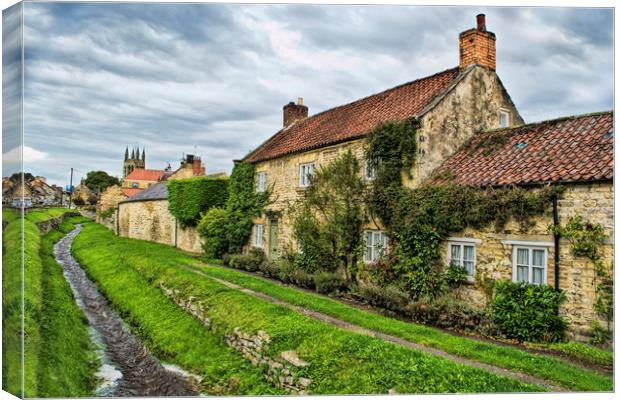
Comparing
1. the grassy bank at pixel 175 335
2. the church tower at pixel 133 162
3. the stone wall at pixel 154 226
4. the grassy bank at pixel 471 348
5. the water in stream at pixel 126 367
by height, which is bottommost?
the water in stream at pixel 126 367

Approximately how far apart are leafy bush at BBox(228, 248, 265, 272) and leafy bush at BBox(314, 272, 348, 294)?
576cm

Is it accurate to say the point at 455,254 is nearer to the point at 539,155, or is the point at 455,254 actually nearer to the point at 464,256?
the point at 464,256

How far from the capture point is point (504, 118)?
18.4 metres

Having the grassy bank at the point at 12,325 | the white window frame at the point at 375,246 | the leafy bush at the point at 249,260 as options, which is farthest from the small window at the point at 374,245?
the grassy bank at the point at 12,325

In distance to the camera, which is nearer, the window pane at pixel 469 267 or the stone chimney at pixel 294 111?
the window pane at pixel 469 267

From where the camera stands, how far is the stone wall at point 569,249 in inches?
409

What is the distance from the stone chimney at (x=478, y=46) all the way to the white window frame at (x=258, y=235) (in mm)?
12317

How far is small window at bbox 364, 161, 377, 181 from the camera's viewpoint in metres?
16.8

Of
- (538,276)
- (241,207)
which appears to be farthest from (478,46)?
(241,207)

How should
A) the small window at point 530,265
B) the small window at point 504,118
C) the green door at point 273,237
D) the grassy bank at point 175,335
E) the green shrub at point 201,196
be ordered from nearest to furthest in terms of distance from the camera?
1. the grassy bank at point 175,335
2. the small window at point 530,265
3. the small window at point 504,118
4. the green door at point 273,237
5. the green shrub at point 201,196

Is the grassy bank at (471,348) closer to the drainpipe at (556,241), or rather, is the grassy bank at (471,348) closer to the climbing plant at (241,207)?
the drainpipe at (556,241)

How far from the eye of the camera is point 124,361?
12.2 meters

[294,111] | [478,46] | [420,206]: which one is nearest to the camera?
[420,206]

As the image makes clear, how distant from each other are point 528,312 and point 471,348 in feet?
8.10
